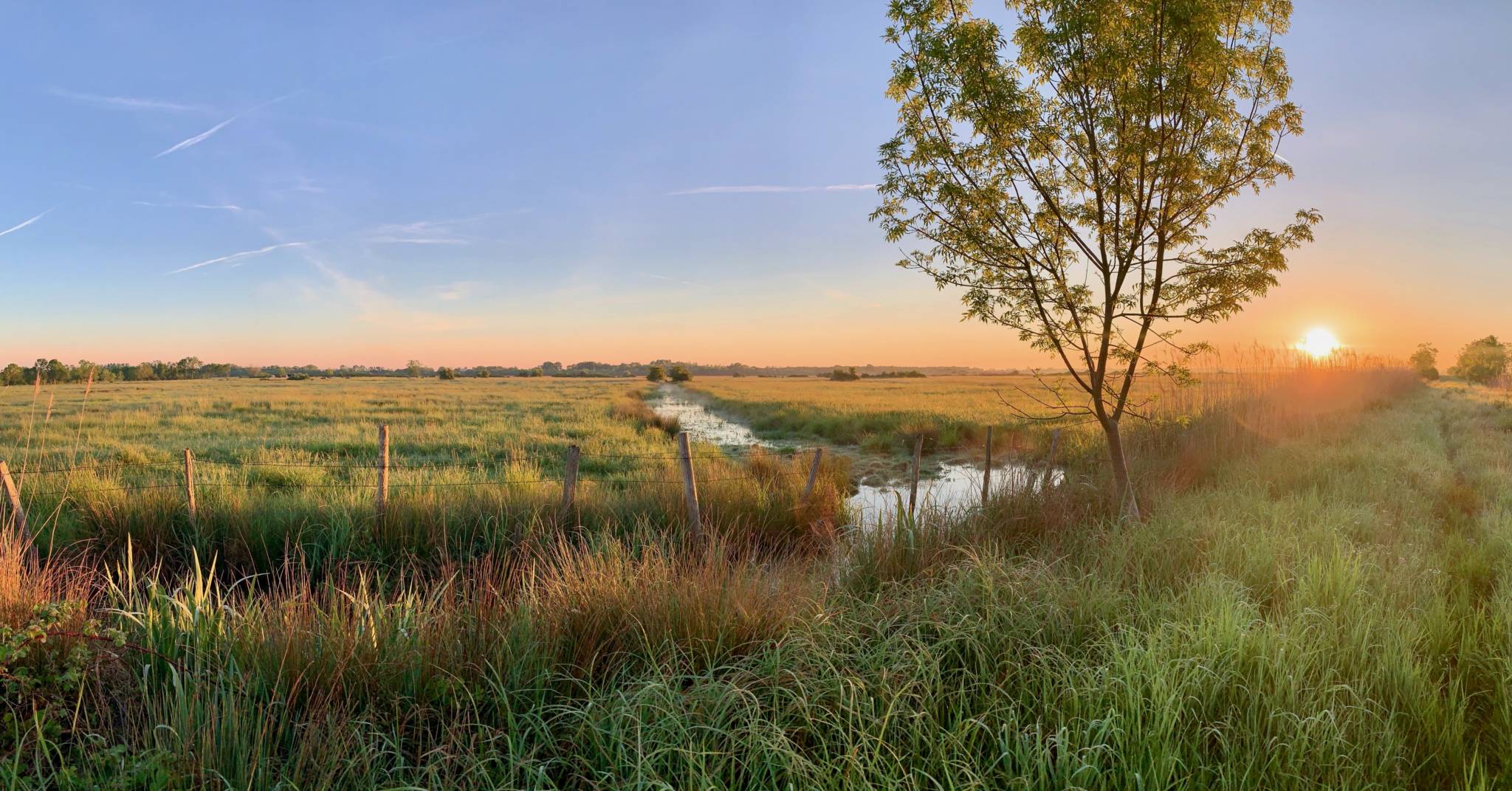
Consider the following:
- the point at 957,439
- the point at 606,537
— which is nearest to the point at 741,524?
the point at 606,537

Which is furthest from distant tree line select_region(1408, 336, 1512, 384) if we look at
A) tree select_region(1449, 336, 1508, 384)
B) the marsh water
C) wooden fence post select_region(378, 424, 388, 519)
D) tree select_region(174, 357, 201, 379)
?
tree select_region(174, 357, 201, 379)

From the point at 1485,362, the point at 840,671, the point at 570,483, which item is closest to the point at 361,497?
the point at 570,483

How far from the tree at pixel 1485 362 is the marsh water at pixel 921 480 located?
57214 mm

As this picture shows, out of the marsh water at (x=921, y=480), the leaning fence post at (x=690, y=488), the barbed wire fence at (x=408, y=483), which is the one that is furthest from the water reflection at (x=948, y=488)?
the leaning fence post at (x=690, y=488)

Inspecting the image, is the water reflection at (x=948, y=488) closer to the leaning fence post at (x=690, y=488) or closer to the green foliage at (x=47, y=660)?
the leaning fence post at (x=690, y=488)

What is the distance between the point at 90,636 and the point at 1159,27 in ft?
28.7

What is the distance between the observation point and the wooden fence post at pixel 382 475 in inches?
340

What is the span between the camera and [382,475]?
8.81 meters

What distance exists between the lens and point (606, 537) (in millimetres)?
6148

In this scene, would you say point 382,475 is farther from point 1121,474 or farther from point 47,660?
point 1121,474

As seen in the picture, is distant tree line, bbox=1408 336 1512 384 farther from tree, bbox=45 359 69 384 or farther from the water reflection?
tree, bbox=45 359 69 384

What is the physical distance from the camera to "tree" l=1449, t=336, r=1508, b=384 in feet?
180

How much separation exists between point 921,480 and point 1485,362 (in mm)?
70089

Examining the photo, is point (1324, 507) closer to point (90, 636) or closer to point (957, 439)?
point (90, 636)
